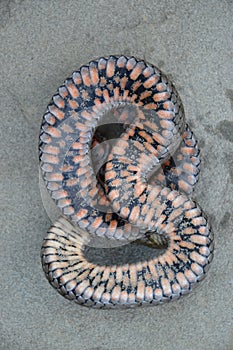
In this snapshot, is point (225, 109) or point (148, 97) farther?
point (225, 109)

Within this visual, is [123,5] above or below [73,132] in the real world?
above

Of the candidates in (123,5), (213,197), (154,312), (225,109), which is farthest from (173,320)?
(123,5)

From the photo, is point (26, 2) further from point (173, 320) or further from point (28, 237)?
point (173, 320)

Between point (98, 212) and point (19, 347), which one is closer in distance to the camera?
point (98, 212)

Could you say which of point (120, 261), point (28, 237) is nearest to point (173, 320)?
point (120, 261)

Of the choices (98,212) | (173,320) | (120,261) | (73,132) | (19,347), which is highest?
(73,132)

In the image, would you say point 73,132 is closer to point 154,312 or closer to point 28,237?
point 28,237
